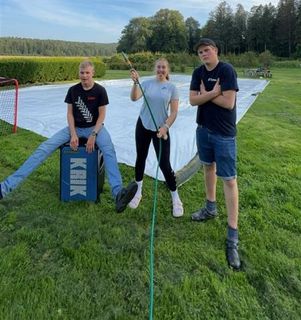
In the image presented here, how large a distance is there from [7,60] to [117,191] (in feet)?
41.1

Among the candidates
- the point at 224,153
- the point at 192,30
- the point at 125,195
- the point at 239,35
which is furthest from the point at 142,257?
the point at 239,35

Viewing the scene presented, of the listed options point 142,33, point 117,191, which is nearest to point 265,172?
point 117,191

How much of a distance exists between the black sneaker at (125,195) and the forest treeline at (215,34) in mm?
52803

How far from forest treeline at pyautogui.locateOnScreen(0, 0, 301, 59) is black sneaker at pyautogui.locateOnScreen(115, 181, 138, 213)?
52.8 meters

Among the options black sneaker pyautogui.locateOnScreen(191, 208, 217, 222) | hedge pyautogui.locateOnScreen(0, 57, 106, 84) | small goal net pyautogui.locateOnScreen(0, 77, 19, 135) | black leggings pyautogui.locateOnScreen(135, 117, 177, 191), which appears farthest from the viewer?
hedge pyautogui.locateOnScreen(0, 57, 106, 84)

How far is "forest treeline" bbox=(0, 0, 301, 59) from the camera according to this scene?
56.7 metres

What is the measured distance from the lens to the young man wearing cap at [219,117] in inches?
95.0

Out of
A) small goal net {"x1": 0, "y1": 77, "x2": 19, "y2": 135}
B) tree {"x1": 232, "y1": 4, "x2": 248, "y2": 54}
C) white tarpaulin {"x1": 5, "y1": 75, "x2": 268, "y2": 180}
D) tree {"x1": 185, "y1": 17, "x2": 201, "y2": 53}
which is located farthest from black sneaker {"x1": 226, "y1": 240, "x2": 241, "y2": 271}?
tree {"x1": 232, "y1": 4, "x2": 248, "y2": 54}

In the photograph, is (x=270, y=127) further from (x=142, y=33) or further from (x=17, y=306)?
(x=142, y=33)

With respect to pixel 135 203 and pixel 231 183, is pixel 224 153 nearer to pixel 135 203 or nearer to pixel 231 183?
pixel 231 183

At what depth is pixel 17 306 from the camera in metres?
1.95

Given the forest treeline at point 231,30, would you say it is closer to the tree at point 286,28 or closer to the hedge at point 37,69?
the tree at point 286,28

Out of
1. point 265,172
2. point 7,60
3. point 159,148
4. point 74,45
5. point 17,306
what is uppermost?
point 74,45

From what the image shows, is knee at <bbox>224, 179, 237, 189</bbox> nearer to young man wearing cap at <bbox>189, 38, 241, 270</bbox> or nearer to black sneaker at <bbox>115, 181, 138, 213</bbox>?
young man wearing cap at <bbox>189, 38, 241, 270</bbox>
